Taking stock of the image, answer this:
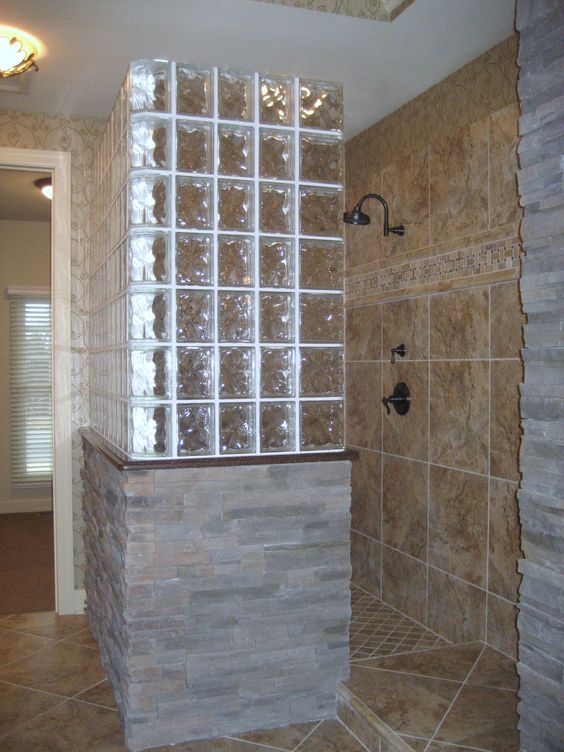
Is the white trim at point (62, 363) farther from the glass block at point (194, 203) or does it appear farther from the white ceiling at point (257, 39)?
the glass block at point (194, 203)

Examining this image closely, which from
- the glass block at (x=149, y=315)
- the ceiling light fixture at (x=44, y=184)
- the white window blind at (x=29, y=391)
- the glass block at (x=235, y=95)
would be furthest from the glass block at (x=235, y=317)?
the white window blind at (x=29, y=391)

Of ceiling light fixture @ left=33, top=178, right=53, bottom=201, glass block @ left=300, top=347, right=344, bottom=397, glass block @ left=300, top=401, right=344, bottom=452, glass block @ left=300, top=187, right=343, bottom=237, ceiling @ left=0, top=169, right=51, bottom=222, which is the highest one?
ceiling @ left=0, top=169, right=51, bottom=222

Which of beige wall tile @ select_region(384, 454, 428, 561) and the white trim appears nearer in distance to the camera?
beige wall tile @ select_region(384, 454, 428, 561)

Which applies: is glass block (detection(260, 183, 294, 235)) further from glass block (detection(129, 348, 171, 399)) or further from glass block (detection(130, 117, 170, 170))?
glass block (detection(129, 348, 171, 399))

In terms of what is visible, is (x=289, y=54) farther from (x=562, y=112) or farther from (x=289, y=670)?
(x=289, y=670)

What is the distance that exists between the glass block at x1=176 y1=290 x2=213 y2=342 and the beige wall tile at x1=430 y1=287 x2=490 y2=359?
3.64ft

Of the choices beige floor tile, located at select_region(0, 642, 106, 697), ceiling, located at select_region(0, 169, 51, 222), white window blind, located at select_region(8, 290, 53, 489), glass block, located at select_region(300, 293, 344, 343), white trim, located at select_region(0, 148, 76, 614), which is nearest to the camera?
glass block, located at select_region(300, 293, 344, 343)

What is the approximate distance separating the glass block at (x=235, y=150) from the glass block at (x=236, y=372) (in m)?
0.56

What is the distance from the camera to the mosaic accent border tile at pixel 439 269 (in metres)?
2.67

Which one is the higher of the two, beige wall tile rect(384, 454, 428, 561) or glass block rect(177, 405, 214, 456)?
glass block rect(177, 405, 214, 456)

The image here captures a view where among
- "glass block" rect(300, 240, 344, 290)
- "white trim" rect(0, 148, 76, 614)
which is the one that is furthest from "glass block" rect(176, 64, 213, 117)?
"white trim" rect(0, 148, 76, 614)

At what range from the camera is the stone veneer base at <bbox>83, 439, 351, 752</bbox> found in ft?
7.27

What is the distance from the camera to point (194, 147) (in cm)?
224

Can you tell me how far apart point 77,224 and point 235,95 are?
150 cm
